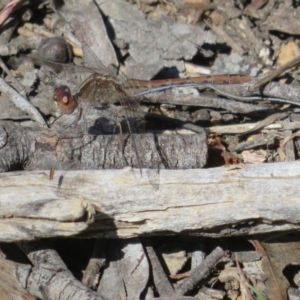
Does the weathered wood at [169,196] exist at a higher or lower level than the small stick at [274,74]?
lower

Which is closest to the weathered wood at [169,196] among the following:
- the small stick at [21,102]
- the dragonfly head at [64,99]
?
the small stick at [21,102]

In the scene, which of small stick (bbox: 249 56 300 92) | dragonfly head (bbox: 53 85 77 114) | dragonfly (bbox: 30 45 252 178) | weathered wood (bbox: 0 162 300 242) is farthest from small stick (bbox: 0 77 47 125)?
small stick (bbox: 249 56 300 92)

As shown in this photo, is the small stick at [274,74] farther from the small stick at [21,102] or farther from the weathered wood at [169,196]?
the small stick at [21,102]

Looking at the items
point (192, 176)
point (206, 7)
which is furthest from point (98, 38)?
point (192, 176)

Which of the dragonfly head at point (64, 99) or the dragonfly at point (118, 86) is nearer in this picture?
the dragonfly head at point (64, 99)

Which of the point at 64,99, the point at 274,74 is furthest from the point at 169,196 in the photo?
the point at 274,74

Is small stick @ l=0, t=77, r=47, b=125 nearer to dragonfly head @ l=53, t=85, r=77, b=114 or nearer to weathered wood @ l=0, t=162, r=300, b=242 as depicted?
dragonfly head @ l=53, t=85, r=77, b=114

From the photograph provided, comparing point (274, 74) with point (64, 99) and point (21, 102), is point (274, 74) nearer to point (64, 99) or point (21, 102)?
point (64, 99)

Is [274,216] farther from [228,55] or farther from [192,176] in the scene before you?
[228,55]
